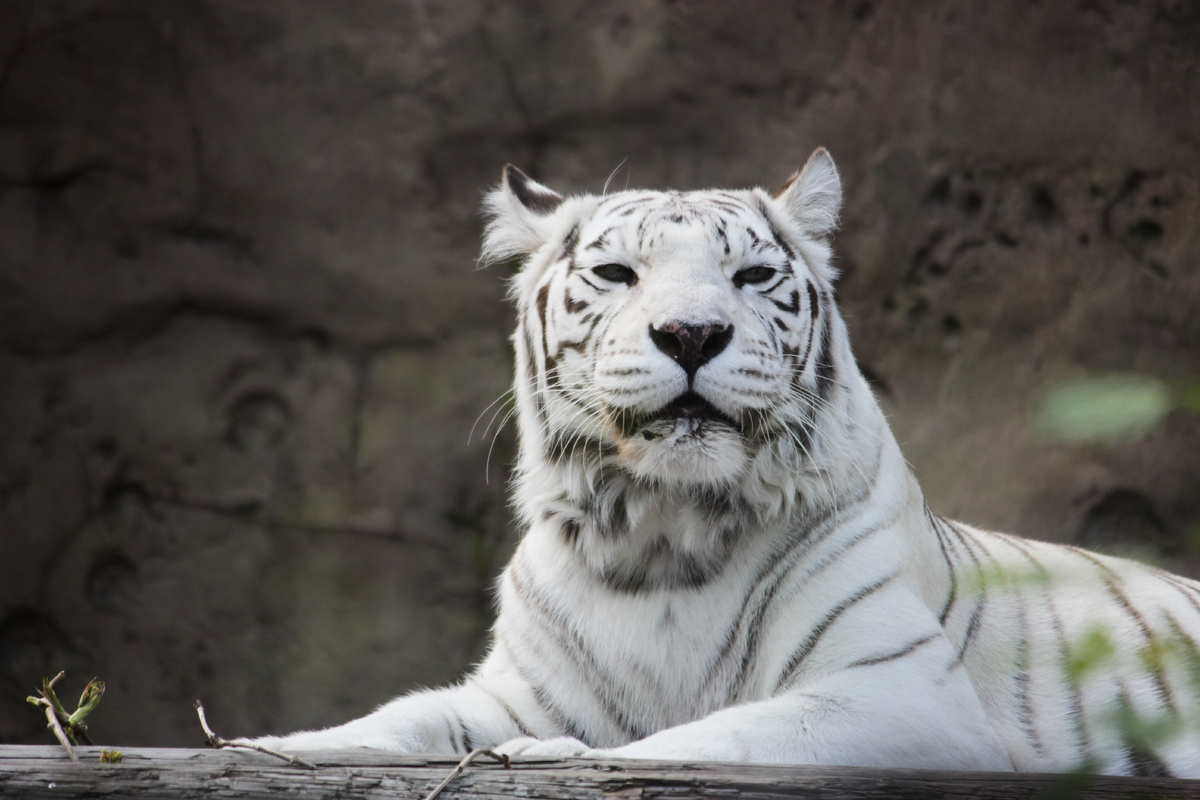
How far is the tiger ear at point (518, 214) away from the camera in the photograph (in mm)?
2303

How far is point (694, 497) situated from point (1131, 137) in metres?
2.79

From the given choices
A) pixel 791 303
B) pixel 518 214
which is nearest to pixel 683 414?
pixel 791 303

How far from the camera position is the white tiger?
1.72m

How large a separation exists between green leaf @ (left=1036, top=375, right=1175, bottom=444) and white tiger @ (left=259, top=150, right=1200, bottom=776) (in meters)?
1.15

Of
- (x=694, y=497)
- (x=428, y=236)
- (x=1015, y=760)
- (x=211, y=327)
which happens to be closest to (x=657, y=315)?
(x=694, y=497)

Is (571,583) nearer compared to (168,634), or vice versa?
(571,583)

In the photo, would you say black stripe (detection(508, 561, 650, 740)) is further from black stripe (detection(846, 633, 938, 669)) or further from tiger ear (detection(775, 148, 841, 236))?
tiger ear (detection(775, 148, 841, 236))

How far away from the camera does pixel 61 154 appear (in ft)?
13.1

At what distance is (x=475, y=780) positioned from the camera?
1.14 metres

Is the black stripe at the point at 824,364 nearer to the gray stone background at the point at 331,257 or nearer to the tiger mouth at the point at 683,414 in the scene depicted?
the tiger mouth at the point at 683,414

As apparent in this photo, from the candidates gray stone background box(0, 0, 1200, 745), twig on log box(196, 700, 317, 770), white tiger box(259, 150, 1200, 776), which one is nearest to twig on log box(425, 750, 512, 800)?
twig on log box(196, 700, 317, 770)

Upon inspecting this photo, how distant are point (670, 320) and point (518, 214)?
0.70 meters

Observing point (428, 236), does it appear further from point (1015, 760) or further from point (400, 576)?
point (1015, 760)

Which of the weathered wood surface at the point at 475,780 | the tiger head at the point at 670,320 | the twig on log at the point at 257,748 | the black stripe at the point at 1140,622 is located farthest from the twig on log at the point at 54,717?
the black stripe at the point at 1140,622
